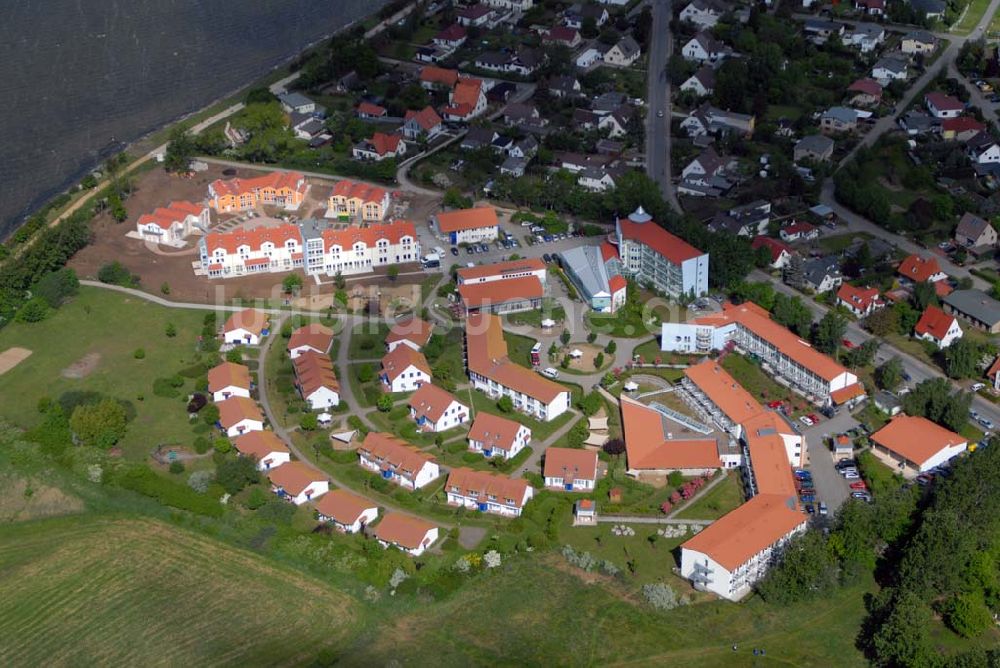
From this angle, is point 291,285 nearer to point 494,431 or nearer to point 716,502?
point 494,431

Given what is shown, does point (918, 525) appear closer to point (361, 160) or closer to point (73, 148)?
point (361, 160)

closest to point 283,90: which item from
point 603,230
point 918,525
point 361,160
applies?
point 361,160

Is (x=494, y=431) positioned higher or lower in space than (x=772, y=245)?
lower

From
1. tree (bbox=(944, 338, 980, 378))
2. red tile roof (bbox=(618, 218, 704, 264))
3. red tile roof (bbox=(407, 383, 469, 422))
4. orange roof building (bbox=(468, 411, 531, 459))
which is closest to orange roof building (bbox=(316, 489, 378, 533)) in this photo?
orange roof building (bbox=(468, 411, 531, 459))

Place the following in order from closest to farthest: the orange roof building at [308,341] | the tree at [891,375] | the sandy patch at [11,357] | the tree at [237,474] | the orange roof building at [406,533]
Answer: the orange roof building at [406,533], the tree at [237,474], the tree at [891,375], the orange roof building at [308,341], the sandy patch at [11,357]

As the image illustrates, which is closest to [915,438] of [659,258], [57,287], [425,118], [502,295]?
[659,258]

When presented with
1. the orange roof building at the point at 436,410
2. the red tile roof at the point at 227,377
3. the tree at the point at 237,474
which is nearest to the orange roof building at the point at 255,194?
the red tile roof at the point at 227,377

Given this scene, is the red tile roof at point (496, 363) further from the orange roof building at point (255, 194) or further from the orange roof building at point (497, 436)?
the orange roof building at point (255, 194)

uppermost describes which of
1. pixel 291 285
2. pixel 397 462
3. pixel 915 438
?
pixel 291 285
